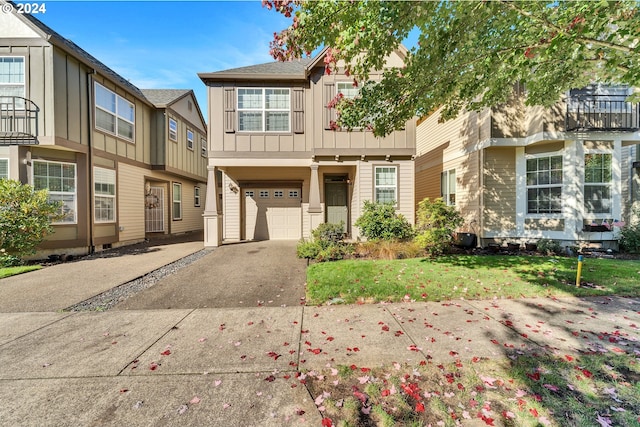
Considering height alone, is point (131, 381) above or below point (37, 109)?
below

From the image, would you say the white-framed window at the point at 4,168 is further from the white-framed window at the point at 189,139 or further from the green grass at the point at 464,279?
the green grass at the point at 464,279

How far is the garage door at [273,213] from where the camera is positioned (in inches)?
454

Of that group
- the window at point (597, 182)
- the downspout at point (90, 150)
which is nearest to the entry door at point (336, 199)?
the window at point (597, 182)

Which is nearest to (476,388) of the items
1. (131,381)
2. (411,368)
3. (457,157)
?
(411,368)

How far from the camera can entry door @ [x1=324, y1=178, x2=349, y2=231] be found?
11461 millimetres

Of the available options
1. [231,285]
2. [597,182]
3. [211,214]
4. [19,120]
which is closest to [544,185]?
[597,182]

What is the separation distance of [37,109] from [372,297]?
36.1 ft

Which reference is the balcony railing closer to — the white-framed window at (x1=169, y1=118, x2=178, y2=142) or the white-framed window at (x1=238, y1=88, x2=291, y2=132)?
the white-framed window at (x1=238, y1=88, x2=291, y2=132)

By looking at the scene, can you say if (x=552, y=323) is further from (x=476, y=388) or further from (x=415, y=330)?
(x=476, y=388)

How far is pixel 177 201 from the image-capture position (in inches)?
588

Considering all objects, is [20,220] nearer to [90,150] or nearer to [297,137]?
[90,150]

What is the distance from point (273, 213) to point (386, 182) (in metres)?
5.03

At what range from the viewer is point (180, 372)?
2.66 m

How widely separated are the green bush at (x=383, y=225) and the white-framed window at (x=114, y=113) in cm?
1025
